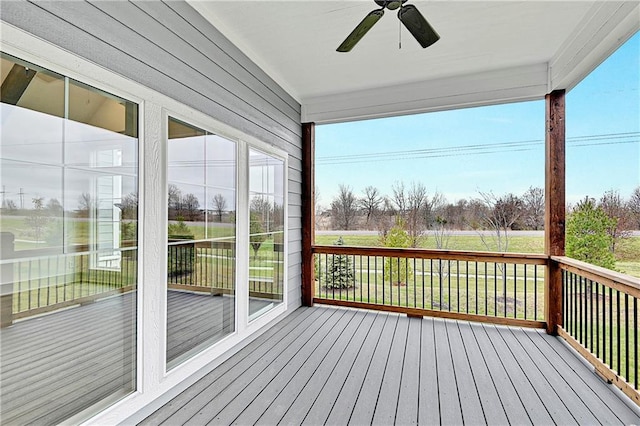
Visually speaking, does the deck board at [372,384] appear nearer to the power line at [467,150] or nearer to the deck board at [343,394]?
the deck board at [343,394]

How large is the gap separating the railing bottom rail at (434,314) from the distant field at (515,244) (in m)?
0.83

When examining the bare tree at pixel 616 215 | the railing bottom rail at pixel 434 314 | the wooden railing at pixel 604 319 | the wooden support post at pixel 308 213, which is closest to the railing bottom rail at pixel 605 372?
the wooden railing at pixel 604 319

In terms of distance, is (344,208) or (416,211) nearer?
(416,211)

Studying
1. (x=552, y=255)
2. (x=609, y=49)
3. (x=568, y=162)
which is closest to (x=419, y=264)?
(x=552, y=255)

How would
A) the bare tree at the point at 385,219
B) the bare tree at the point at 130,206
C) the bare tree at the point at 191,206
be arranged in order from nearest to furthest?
the bare tree at the point at 130,206
the bare tree at the point at 191,206
the bare tree at the point at 385,219

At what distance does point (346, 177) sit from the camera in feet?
15.0

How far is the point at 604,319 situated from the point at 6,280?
4.09 metres

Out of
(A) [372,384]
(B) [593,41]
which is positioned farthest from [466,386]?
(B) [593,41]

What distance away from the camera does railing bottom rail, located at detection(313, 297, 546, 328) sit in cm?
367

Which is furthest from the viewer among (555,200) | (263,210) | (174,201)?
(263,210)

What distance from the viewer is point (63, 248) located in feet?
5.30

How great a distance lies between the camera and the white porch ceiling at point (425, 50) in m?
2.58

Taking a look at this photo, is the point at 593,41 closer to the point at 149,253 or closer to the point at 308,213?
the point at 308,213

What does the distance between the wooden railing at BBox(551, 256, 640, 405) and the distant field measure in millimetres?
201
